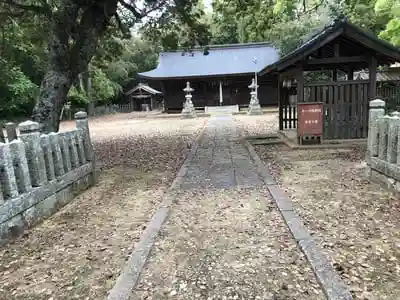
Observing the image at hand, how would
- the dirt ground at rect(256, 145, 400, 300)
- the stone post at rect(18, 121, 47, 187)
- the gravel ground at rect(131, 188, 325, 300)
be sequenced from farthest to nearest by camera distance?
the stone post at rect(18, 121, 47, 187) → the dirt ground at rect(256, 145, 400, 300) → the gravel ground at rect(131, 188, 325, 300)

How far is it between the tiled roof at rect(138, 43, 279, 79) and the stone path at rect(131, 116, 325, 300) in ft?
82.0

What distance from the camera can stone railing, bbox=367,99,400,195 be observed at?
17.8ft

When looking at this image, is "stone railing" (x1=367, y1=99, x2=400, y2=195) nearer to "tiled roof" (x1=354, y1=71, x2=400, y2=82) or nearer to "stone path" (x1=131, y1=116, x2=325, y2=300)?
"stone path" (x1=131, y1=116, x2=325, y2=300)

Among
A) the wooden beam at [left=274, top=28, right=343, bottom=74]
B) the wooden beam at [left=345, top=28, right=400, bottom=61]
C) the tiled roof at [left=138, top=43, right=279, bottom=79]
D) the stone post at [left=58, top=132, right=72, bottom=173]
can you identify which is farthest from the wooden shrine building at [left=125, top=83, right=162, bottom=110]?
the stone post at [left=58, top=132, right=72, bottom=173]

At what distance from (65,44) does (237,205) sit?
18.5ft

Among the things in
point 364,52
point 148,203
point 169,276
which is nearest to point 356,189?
point 148,203

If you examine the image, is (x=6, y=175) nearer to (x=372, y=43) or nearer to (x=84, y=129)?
(x=84, y=129)

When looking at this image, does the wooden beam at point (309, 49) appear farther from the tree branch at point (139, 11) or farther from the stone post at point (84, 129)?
the stone post at point (84, 129)

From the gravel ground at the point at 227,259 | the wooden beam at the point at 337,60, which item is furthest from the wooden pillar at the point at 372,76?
the gravel ground at the point at 227,259

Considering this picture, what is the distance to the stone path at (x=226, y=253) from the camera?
10.0 feet

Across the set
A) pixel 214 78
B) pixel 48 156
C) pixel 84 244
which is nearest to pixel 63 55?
pixel 48 156

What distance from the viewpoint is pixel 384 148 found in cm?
586

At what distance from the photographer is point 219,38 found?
46.2 metres

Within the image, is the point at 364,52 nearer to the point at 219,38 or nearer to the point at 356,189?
the point at 356,189
